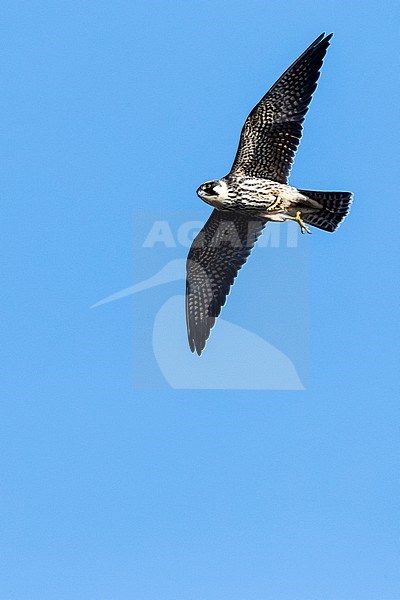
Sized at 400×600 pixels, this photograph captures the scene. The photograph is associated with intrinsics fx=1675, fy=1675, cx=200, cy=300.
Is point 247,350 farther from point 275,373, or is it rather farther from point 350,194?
point 350,194

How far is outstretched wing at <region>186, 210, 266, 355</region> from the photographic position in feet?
59.7

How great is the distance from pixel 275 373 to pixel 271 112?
3.14 meters

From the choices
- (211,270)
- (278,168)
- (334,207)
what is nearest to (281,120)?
(278,168)

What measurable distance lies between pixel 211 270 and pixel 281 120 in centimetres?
219

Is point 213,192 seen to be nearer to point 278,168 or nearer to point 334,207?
point 278,168

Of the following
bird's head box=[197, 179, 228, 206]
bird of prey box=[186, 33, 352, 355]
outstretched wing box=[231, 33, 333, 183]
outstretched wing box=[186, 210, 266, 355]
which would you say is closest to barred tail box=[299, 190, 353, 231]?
bird of prey box=[186, 33, 352, 355]

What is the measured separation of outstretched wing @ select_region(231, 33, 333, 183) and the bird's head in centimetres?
43

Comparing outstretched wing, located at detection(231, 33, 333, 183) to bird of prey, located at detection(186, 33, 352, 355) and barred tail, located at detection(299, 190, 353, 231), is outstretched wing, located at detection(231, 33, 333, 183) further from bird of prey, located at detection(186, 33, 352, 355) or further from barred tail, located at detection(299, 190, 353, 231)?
barred tail, located at detection(299, 190, 353, 231)

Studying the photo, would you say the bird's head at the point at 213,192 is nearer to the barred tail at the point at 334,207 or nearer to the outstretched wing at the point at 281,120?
the outstretched wing at the point at 281,120

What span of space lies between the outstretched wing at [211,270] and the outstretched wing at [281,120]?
1116 millimetres

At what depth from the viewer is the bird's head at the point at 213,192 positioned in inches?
660

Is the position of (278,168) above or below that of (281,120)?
below

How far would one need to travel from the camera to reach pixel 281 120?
17.1 metres

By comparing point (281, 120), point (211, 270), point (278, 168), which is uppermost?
point (281, 120)
